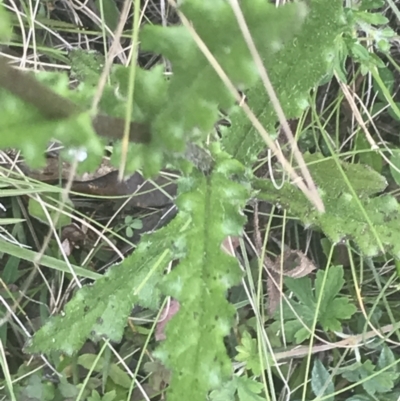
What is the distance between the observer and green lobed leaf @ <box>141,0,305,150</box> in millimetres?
397

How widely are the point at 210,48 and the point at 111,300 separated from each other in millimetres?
301

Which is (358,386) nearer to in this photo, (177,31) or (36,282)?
(36,282)

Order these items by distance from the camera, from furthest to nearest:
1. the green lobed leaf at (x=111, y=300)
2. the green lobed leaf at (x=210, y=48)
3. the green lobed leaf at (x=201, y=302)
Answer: the green lobed leaf at (x=111, y=300) → the green lobed leaf at (x=201, y=302) → the green lobed leaf at (x=210, y=48)

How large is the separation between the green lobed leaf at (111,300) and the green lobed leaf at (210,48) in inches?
7.8

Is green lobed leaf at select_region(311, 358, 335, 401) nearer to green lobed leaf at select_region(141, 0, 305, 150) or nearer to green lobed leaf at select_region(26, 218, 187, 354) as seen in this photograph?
green lobed leaf at select_region(26, 218, 187, 354)

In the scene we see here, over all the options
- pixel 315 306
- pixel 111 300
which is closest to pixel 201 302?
pixel 111 300

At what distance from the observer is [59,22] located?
803mm

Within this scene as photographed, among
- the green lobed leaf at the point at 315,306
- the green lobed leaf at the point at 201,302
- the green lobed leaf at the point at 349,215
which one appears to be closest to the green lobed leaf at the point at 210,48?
the green lobed leaf at the point at 201,302

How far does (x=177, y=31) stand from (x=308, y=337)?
458 mm

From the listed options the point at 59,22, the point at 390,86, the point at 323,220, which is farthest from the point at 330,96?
the point at 59,22

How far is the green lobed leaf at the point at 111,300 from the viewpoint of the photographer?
613 mm

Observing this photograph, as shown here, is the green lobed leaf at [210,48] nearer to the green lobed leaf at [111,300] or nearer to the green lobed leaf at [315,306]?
the green lobed leaf at [111,300]

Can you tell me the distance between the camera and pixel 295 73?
0.59m

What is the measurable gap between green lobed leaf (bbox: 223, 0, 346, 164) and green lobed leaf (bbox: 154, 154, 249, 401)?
0.34 ft
